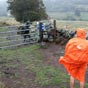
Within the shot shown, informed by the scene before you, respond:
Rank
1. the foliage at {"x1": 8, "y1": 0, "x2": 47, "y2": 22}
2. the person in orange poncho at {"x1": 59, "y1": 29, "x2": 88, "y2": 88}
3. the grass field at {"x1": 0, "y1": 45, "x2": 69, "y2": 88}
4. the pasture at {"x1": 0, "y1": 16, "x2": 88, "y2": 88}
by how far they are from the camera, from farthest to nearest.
Answer: the foliage at {"x1": 8, "y1": 0, "x2": 47, "y2": 22} < the grass field at {"x1": 0, "y1": 45, "x2": 69, "y2": 88} < the pasture at {"x1": 0, "y1": 16, "x2": 88, "y2": 88} < the person in orange poncho at {"x1": 59, "y1": 29, "x2": 88, "y2": 88}

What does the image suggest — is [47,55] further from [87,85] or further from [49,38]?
[87,85]

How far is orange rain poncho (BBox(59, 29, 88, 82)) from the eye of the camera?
7457mm

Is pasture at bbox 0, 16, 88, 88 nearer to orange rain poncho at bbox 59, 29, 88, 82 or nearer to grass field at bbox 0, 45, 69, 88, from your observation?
grass field at bbox 0, 45, 69, 88

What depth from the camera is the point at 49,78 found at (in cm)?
930

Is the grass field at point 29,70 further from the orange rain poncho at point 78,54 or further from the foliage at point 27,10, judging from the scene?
the foliage at point 27,10

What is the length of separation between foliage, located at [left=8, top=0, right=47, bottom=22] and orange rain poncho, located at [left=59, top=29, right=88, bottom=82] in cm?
2410

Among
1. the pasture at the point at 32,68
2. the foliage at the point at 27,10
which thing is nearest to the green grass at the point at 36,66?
the pasture at the point at 32,68

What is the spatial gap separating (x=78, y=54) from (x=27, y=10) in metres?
25.6

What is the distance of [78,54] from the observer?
7477 mm

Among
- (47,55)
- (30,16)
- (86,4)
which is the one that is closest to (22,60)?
(47,55)

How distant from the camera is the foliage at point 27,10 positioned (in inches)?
1262

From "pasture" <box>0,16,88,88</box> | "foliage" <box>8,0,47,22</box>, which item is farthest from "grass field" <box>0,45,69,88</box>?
"foliage" <box>8,0,47,22</box>

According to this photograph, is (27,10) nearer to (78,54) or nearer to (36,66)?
(36,66)

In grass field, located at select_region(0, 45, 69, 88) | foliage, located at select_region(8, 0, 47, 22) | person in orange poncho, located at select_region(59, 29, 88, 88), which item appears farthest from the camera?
foliage, located at select_region(8, 0, 47, 22)
